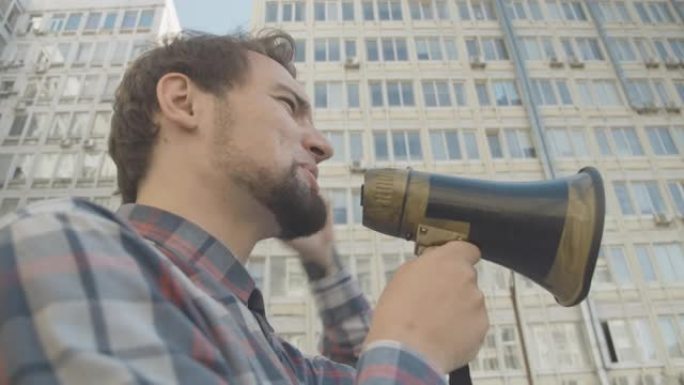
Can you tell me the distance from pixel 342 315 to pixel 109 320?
4.75 feet

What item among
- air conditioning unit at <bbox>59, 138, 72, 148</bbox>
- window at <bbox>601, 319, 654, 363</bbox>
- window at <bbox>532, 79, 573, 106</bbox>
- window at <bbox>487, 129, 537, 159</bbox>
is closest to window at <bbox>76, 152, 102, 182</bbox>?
air conditioning unit at <bbox>59, 138, 72, 148</bbox>

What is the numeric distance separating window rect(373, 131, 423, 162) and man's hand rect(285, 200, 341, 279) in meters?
16.9

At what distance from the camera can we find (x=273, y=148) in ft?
5.03

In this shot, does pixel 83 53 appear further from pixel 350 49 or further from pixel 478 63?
pixel 478 63

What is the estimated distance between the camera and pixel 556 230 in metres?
1.36

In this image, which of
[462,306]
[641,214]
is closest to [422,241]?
[462,306]

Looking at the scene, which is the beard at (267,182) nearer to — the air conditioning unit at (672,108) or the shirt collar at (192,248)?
the shirt collar at (192,248)

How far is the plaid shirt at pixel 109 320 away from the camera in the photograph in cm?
63

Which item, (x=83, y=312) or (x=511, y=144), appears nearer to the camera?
(x=83, y=312)

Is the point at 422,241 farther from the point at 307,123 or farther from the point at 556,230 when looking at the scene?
the point at 307,123

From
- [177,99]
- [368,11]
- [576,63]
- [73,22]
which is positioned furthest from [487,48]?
[177,99]

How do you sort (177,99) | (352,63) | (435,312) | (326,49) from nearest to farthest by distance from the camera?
(435,312) < (177,99) < (352,63) < (326,49)

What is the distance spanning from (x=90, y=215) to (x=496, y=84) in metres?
21.8

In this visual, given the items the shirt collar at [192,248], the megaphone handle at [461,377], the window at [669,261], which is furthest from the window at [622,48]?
the shirt collar at [192,248]
